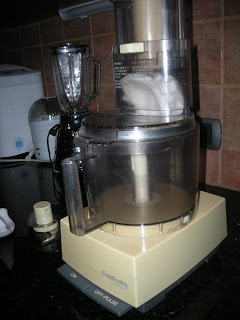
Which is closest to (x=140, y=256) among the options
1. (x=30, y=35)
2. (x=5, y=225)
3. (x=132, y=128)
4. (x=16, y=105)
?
(x=132, y=128)

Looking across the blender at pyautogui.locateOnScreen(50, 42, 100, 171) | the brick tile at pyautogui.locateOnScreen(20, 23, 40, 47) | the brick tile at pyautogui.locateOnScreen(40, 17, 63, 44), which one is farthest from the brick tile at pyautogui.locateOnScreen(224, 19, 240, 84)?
the brick tile at pyautogui.locateOnScreen(20, 23, 40, 47)

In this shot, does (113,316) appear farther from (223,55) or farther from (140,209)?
(223,55)

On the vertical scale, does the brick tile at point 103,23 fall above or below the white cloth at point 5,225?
above

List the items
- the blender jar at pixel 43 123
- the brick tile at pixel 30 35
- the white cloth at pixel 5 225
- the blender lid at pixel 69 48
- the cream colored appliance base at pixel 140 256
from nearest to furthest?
the cream colored appliance base at pixel 140 256 → the white cloth at pixel 5 225 → the blender lid at pixel 69 48 → the blender jar at pixel 43 123 → the brick tile at pixel 30 35

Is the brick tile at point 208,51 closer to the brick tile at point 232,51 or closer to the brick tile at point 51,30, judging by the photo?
the brick tile at point 232,51

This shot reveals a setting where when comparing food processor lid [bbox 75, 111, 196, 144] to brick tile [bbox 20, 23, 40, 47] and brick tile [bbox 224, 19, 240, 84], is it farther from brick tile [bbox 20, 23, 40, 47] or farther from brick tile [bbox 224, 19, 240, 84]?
brick tile [bbox 20, 23, 40, 47]

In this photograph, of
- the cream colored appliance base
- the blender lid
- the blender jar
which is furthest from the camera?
the blender jar

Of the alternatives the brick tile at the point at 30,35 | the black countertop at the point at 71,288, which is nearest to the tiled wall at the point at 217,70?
the black countertop at the point at 71,288

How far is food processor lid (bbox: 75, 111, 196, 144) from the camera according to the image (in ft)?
1.54

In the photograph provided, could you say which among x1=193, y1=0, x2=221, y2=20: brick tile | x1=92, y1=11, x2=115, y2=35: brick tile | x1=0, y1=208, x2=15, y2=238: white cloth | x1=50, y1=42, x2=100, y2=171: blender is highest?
x1=92, y1=11, x2=115, y2=35: brick tile

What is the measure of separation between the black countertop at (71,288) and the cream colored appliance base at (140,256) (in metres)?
0.03

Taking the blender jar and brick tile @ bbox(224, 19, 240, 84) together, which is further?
the blender jar

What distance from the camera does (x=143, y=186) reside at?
0.52 metres

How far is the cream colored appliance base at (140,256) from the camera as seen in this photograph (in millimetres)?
441
